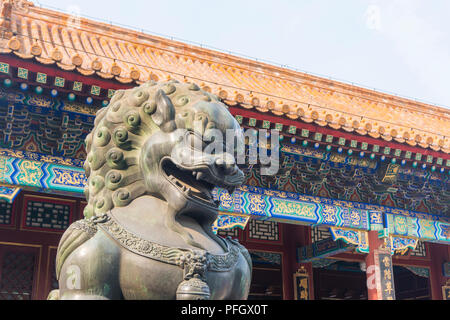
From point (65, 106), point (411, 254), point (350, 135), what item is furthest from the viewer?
point (411, 254)

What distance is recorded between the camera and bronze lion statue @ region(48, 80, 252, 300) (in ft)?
6.84

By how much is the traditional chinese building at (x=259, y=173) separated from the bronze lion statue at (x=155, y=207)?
264 centimetres

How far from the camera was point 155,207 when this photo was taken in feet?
7.52

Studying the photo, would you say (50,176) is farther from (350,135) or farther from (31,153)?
(350,135)

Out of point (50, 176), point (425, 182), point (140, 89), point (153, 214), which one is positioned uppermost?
point (425, 182)

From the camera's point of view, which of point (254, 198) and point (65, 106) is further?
point (254, 198)

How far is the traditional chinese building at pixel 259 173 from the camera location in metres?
5.30

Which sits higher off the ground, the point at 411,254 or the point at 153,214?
the point at 411,254

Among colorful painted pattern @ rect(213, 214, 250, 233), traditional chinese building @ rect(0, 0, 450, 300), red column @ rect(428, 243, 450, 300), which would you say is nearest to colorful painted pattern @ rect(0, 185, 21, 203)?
traditional chinese building @ rect(0, 0, 450, 300)

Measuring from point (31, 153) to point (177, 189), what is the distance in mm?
3695

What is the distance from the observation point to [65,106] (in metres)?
5.29

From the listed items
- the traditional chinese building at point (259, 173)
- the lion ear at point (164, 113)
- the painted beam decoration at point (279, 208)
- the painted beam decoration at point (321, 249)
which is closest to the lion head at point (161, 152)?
the lion ear at point (164, 113)
